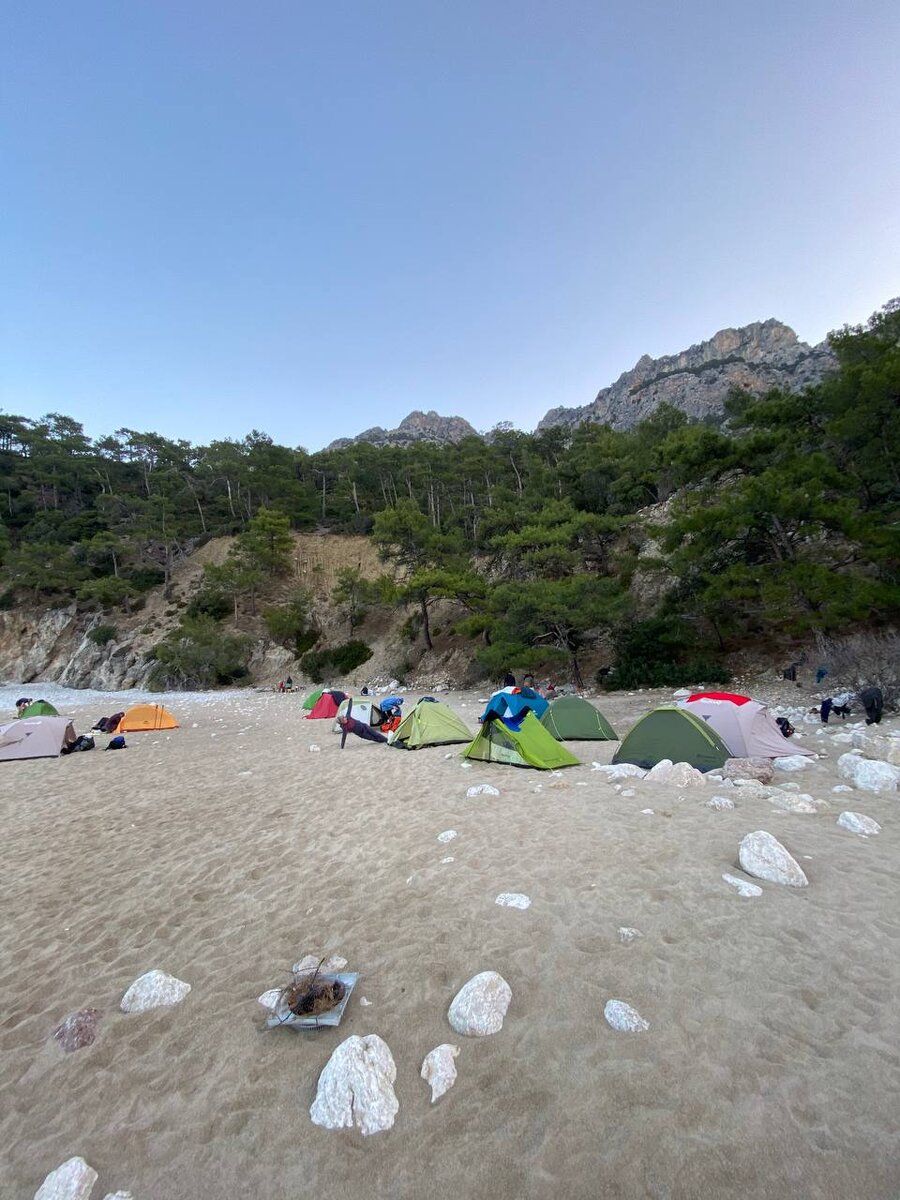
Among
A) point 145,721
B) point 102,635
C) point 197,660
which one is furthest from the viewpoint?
point 102,635

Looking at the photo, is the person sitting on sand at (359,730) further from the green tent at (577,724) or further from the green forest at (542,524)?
the green forest at (542,524)

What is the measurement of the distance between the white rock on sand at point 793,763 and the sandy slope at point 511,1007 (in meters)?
0.99

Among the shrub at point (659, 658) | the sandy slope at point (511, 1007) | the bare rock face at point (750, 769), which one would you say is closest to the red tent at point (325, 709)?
the shrub at point (659, 658)

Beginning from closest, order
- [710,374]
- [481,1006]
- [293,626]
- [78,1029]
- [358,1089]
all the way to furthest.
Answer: [358,1089]
[481,1006]
[78,1029]
[293,626]
[710,374]

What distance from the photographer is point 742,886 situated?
3.83 meters

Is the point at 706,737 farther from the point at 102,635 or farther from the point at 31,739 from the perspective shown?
the point at 102,635

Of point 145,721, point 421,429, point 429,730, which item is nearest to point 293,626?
point 145,721

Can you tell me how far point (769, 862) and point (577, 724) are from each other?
6.89 meters

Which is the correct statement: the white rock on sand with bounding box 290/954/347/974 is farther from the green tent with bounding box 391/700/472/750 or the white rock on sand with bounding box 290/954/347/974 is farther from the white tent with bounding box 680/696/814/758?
the green tent with bounding box 391/700/472/750

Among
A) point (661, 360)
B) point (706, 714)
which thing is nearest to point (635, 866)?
point (706, 714)

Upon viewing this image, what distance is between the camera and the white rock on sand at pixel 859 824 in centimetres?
475

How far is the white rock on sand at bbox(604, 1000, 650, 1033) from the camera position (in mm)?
2611

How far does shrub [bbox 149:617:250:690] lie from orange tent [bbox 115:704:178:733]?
16294 mm

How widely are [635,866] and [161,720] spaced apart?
1817 cm
